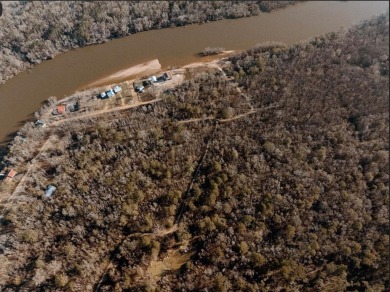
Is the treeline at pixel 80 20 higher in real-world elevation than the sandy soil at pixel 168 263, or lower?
higher

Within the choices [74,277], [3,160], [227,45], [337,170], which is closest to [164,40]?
[227,45]

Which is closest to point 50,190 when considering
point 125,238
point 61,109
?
point 125,238

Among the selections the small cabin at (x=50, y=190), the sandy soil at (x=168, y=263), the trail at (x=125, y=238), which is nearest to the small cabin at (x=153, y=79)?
the small cabin at (x=50, y=190)

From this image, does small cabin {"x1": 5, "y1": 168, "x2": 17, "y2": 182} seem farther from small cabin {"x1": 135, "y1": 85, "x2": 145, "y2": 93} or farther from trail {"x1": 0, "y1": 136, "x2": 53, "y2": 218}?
small cabin {"x1": 135, "y1": 85, "x2": 145, "y2": 93}

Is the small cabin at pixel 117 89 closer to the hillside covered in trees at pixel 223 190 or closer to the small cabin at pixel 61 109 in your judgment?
the hillside covered in trees at pixel 223 190

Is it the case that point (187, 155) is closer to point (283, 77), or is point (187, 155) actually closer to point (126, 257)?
point (126, 257)

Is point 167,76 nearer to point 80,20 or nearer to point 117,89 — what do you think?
point 117,89
